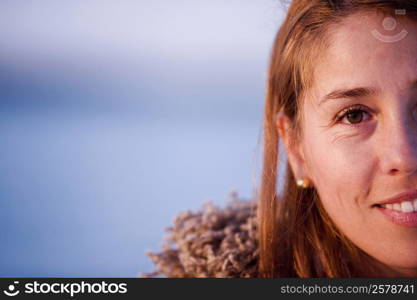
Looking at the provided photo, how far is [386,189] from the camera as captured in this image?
4.10 feet

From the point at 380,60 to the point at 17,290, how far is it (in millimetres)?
1058

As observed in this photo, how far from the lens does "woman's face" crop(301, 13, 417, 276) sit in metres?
1.20

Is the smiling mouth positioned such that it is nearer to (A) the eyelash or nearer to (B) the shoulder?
(A) the eyelash

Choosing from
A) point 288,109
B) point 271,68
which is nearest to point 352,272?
point 288,109

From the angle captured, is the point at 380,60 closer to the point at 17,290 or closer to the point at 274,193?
the point at 274,193

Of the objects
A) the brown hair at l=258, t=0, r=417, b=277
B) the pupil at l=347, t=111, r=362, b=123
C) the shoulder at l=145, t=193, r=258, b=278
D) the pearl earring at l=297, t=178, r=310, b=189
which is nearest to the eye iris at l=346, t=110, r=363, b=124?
the pupil at l=347, t=111, r=362, b=123

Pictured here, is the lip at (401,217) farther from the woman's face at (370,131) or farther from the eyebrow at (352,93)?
the eyebrow at (352,93)

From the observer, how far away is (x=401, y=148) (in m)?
1.18

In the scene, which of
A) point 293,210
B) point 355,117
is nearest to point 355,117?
point 355,117

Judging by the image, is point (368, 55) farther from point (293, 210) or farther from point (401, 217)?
point (293, 210)

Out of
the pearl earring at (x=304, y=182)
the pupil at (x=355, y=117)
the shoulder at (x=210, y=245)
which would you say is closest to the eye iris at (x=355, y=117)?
the pupil at (x=355, y=117)

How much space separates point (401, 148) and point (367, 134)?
4.3 inches

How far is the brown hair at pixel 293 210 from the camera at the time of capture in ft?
4.89

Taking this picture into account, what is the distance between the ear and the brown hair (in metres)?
0.02
